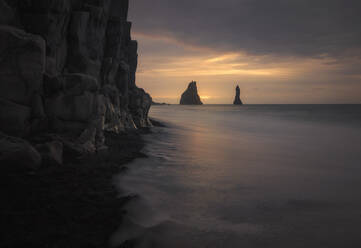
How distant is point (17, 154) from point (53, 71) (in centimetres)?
617

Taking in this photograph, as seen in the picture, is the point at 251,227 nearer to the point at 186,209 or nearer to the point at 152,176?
the point at 186,209

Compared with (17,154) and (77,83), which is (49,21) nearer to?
(77,83)

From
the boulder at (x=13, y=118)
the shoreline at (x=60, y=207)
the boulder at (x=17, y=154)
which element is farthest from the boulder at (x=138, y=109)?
the boulder at (x=17, y=154)

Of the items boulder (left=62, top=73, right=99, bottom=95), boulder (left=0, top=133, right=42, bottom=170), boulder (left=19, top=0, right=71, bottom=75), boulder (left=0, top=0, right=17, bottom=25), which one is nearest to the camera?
boulder (left=0, top=133, right=42, bottom=170)

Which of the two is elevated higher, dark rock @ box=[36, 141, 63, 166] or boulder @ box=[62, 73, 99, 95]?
boulder @ box=[62, 73, 99, 95]

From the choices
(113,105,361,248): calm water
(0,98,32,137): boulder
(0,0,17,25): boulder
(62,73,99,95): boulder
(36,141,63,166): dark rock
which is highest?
(0,0,17,25): boulder

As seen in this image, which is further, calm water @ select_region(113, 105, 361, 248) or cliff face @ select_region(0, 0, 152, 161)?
cliff face @ select_region(0, 0, 152, 161)

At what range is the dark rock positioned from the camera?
23.7 feet

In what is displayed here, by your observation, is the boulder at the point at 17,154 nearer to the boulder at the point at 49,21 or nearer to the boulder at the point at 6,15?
the boulder at the point at 49,21

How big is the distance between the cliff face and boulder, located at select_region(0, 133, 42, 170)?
51.2 inches

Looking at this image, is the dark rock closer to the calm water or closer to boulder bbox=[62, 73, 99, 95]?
the calm water

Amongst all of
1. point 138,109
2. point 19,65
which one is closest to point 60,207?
point 19,65

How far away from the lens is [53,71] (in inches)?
433

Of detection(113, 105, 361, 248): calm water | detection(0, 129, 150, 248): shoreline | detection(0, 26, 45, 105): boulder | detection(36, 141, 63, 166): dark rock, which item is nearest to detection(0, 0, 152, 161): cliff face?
detection(0, 26, 45, 105): boulder
